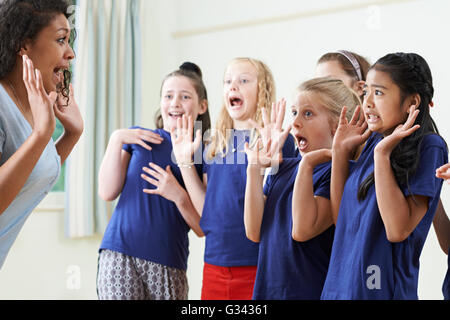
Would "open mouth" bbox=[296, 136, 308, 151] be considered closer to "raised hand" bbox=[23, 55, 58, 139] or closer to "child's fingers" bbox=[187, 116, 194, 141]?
"child's fingers" bbox=[187, 116, 194, 141]

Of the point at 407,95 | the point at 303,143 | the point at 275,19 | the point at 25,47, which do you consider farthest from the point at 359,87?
the point at 275,19

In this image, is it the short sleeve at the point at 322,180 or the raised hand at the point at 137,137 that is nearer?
the short sleeve at the point at 322,180

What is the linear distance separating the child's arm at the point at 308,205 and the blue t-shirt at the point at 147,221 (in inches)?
26.8

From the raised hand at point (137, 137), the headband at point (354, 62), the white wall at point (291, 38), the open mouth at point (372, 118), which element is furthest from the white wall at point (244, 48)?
the open mouth at point (372, 118)

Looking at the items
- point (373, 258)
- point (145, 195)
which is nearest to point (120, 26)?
point (145, 195)

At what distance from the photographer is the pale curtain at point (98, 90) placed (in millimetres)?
3244

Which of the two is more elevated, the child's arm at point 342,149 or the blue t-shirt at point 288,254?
the child's arm at point 342,149

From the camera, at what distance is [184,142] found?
1995mm

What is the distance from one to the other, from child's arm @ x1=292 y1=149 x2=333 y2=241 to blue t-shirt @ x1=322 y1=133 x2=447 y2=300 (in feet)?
0.45

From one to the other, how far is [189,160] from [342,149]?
707 mm

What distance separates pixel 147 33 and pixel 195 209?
210cm

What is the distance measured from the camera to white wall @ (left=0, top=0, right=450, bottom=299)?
2684mm

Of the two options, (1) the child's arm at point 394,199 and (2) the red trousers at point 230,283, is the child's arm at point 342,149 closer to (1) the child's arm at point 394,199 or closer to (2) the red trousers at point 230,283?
(1) the child's arm at point 394,199
